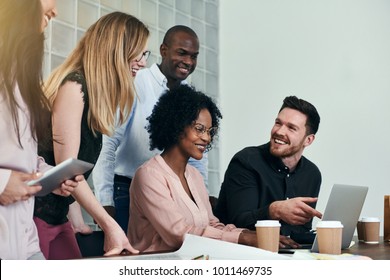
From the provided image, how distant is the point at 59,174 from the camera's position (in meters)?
2.16

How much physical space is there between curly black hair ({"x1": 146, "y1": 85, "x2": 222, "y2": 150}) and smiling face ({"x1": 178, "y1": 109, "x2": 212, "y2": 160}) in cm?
2

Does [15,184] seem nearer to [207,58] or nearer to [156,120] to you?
[156,120]

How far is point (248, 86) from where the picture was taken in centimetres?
305

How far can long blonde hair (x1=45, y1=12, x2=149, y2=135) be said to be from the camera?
247 centimetres

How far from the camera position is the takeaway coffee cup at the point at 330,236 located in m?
2.24

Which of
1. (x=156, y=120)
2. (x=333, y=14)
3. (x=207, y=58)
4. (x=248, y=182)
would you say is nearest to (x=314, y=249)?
(x=248, y=182)

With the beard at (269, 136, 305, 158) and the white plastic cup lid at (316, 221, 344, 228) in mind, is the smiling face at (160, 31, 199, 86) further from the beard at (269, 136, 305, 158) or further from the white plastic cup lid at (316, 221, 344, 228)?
the white plastic cup lid at (316, 221, 344, 228)

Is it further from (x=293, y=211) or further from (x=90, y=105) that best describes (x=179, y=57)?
(x=293, y=211)

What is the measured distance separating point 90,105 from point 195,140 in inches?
20.2

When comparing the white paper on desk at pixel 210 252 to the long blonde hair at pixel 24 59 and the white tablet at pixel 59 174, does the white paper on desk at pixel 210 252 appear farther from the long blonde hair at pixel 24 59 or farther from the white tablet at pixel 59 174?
the long blonde hair at pixel 24 59

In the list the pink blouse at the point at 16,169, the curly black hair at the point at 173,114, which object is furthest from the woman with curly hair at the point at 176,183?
the pink blouse at the point at 16,169

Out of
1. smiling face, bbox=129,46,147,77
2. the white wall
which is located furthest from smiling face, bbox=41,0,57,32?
the white wall

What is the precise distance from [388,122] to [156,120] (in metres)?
1.09
